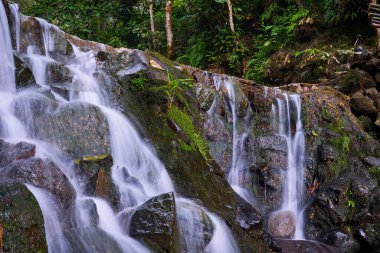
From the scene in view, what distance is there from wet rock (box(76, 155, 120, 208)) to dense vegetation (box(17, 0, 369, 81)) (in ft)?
29.4

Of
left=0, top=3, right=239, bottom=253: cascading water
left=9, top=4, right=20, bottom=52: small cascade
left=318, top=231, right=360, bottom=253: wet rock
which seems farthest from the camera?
left=318, top=231, right=360, bottom=253: wet rock

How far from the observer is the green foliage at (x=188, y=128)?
6379 mm

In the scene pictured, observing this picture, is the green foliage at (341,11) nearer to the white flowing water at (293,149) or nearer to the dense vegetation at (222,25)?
the dense vegetation at (222,25)

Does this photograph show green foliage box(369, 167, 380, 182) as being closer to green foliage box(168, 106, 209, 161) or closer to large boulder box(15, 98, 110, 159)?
green foliage box(168, 106, 209, 161)

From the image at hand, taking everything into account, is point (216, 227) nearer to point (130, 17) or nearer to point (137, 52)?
point (137, 52)

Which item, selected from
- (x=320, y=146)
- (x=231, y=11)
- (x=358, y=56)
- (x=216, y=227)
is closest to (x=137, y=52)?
(x=216, y=227)

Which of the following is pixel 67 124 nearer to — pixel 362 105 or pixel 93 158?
pixel 93 158

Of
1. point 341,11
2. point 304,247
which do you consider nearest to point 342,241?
point 304,247

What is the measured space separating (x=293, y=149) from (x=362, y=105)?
8.68 feet

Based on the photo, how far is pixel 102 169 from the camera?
482cm

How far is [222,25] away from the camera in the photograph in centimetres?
1511

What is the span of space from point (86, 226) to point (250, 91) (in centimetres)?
556

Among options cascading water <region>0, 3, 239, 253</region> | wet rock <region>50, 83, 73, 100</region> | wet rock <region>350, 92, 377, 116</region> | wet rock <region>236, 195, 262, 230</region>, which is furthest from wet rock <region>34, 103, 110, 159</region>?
wet rock <region>350, 92, 377, 116</region>

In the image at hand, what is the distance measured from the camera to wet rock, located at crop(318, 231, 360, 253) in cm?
679
